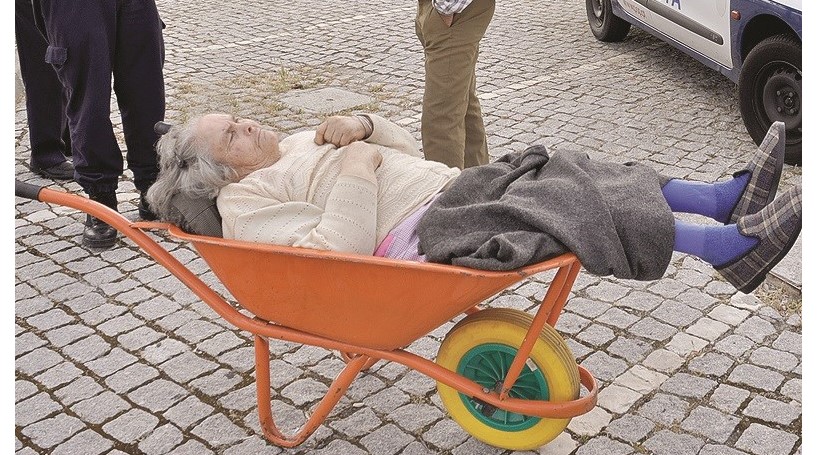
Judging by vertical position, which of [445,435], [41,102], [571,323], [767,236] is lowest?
[571,323]

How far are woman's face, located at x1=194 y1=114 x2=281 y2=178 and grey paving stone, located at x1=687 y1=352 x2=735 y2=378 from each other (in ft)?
5.92

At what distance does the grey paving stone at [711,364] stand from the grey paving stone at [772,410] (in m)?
0.20

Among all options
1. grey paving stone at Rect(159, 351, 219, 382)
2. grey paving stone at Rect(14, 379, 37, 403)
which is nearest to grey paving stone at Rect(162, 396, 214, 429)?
grey paving stone at Rect(159, 351, 219, 382)

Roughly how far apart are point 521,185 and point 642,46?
230 inches

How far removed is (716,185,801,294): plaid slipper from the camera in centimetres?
242

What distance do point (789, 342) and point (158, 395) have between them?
2515 millimetres

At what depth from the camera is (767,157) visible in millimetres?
2707

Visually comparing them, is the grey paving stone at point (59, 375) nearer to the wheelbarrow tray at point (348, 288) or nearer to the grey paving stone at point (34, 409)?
the grey paving stone at point (34, 409)

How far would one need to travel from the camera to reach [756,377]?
11.0 feet

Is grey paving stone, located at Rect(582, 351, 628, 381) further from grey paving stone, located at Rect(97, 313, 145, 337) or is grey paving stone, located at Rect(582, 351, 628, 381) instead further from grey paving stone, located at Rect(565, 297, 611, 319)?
grey paving stone, located at Rect(97, 313, 145, 337)

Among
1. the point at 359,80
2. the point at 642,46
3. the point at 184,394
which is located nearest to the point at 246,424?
the point at 184,394

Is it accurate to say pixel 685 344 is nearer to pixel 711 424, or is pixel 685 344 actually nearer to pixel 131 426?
pixel 711 424

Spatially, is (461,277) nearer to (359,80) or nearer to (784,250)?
(784,250)

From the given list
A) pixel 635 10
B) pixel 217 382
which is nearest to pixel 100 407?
pixel 217 382
